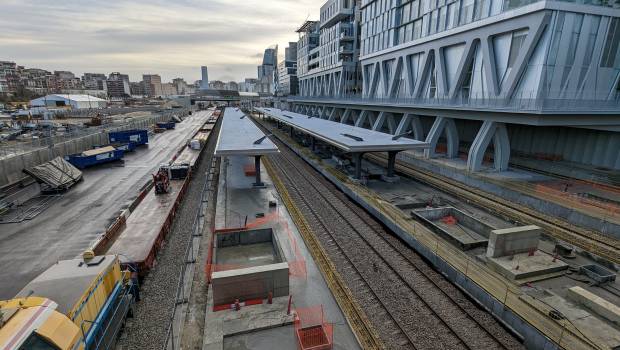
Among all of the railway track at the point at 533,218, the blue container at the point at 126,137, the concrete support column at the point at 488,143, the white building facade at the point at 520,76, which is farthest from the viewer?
the blue container at the point at 126,137

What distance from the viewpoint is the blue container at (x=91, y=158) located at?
36.5 m

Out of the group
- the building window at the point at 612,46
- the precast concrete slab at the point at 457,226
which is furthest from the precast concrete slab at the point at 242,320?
the building window at the point at 612,46

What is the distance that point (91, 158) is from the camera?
3747cm

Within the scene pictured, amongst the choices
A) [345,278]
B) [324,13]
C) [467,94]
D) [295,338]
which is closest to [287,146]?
[467,94]

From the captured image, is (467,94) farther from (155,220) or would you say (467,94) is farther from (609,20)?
(155,220)

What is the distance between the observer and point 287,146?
55562 mm

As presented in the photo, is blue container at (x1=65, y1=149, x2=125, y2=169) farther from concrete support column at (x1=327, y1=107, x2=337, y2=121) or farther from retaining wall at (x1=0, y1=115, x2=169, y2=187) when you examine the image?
concrete support column at (x1=327, y1=107, x2=337, y2=121)

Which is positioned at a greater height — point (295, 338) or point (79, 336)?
point (79, 336)

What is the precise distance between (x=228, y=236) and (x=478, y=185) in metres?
24.9

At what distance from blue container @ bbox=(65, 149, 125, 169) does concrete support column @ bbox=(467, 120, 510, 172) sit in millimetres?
45538

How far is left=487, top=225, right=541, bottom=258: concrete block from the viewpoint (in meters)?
16.4

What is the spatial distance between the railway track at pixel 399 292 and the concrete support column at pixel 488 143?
17.0 m

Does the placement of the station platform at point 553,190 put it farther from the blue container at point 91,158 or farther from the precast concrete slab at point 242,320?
the blue container at point 91,158

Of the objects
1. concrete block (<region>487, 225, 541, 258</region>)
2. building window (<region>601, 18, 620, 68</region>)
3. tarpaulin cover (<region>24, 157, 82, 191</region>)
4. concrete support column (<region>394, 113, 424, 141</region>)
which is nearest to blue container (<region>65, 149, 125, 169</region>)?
tarpaulin cover (<region>24, 157, 82, 191</region>)
